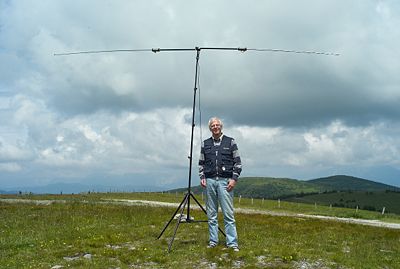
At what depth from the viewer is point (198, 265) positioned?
12.9m

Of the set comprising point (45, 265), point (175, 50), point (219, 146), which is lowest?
point (45, 265)

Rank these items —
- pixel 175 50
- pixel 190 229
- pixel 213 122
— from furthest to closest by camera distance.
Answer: pixel 190 229
pixel 175 50
pixel 213 122

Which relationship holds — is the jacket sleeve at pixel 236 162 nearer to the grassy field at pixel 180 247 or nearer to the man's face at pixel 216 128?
the man's face at pixel 216 128

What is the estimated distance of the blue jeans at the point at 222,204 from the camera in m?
14.2

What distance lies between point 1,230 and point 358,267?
1574 cm

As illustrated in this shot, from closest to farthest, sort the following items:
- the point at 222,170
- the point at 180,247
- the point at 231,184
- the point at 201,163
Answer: the point at 231,184 → the point at 222,170 → the point at 201,163 → the point at 180,247

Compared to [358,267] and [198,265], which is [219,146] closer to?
[198,265]

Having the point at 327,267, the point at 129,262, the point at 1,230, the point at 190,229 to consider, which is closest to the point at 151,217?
the point at 190,229

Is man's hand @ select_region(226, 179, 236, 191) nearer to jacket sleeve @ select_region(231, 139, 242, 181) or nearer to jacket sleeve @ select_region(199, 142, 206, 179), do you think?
jacket sleeve @ select_region(231, 139, 242, 181)

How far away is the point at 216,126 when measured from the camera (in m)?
14.2

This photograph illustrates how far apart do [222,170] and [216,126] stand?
1453mm

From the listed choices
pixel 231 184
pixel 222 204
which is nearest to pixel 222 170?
pixel 231 184

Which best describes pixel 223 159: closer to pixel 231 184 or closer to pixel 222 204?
pixel 231 184

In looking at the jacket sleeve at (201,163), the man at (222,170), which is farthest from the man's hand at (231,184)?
the jacket sleeve at (201,163)
